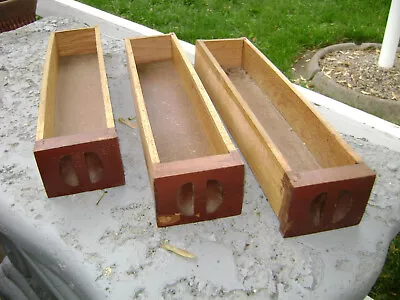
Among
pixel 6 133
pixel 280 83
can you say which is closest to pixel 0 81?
pixel 6 133

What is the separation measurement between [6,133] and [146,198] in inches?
27.7

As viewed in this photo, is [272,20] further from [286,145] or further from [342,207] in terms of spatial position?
[342,207]

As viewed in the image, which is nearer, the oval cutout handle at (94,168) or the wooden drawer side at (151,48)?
the oval cutout handle at (94,168)

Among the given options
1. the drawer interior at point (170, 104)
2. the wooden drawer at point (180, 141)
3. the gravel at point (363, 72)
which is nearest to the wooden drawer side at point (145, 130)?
the wooden drawer at point (180, 141)

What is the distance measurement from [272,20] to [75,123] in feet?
9.13

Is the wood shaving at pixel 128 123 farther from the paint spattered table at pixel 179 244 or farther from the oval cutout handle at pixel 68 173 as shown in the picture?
the oval cutout handle at pixel 68 173

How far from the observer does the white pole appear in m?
2.63

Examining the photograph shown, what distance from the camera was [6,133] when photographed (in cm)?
171

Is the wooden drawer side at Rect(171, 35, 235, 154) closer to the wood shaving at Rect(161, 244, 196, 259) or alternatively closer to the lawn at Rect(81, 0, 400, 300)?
the wood shaving at Rect(161, 244, 196, 259)

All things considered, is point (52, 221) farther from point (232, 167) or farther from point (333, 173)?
point (333, 173)

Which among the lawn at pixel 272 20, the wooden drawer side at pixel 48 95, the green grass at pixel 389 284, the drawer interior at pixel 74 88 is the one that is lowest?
the green grass at pixel 389 284

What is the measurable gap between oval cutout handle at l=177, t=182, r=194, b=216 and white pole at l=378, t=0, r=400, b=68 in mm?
2048

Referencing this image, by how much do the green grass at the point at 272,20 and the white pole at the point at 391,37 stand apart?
69 cm

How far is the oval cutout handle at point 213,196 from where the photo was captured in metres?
1.27
